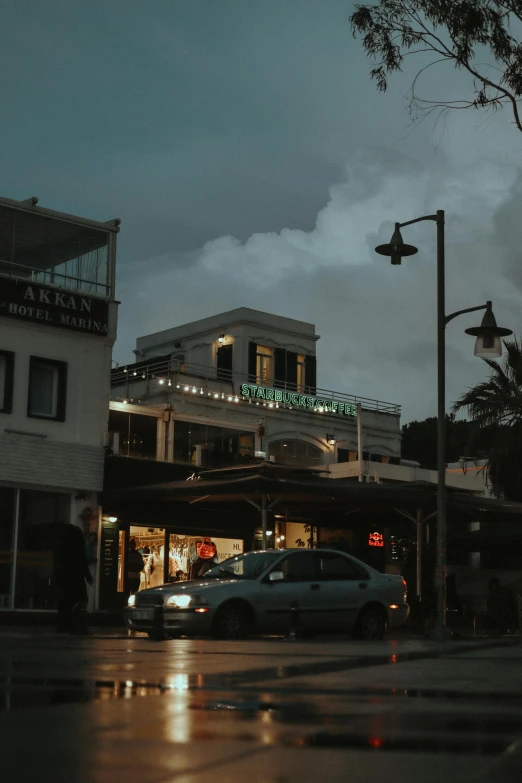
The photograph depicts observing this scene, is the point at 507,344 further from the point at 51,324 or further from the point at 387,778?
the point at 387,778

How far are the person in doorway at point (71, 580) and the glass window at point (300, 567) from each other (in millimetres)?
3464

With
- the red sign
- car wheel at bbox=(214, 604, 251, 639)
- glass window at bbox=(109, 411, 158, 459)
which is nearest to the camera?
car wheel at bbox=(214, 604, 251, 639)

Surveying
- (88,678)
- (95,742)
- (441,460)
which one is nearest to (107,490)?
(441,460)

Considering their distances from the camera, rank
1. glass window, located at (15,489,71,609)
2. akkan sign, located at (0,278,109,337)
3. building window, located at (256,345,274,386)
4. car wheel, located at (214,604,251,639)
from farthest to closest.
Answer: building window, located at (256,345,274,386) < akkan sign, located at (0,278,109,337) < glass window, located at (15,489,71,609) < car wheel, located at (214,604,251,639)

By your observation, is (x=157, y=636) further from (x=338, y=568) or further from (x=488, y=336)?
(x=488, y=336)

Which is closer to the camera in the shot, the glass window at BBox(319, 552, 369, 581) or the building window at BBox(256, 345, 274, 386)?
the glass window at BBox(319, 552, 369, 581)

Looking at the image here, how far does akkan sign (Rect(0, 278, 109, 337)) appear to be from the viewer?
30.7 metres

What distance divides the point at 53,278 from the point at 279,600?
15244 mm

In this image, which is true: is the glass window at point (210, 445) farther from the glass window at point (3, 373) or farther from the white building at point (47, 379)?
the glass window at point (3, 373)

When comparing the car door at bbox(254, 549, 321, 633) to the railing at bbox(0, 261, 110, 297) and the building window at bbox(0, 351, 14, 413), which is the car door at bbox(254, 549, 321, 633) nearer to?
the building window at bbox(0, 351, 14, 413)

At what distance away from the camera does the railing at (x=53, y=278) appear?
31.3m

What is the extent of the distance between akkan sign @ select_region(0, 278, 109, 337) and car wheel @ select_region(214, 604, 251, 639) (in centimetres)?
1398

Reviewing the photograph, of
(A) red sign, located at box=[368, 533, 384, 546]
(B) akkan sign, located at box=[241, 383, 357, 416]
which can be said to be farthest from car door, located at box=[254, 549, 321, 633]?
(B) akkan sign, located at box=[241, 383, 357, 416]

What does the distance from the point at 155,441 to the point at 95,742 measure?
31120 millimetres
